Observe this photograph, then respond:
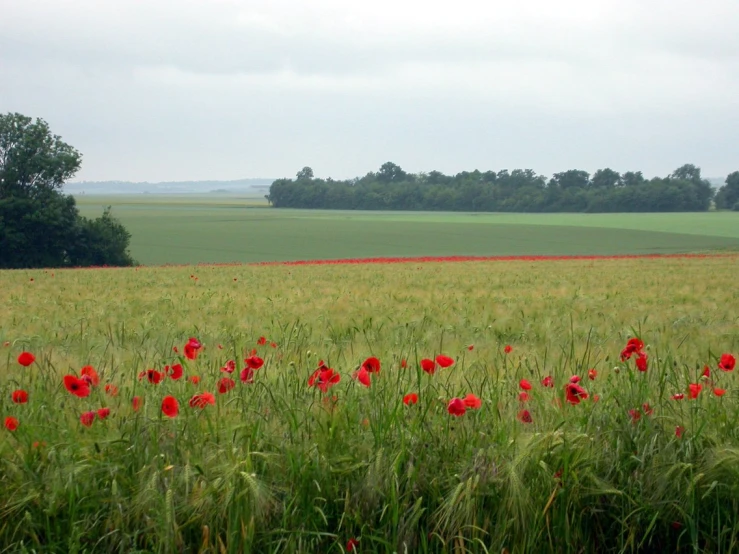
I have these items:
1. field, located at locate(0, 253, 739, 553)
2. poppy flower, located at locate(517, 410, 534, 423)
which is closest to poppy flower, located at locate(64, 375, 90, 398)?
field, located at locate(0, 253, 739, 553)

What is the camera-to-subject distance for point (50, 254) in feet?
146

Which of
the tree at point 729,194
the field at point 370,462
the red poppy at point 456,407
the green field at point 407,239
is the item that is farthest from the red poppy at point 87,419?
the tree at point 729,194

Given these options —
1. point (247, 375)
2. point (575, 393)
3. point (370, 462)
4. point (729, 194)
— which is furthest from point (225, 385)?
point (729, 194)

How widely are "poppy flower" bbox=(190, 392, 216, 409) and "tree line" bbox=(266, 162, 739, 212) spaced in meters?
108

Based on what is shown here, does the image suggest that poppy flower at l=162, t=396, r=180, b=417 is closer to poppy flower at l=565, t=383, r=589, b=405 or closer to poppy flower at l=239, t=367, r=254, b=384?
poppy flower at l=239, t=367, r=254, b=384

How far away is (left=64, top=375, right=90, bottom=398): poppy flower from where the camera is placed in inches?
133

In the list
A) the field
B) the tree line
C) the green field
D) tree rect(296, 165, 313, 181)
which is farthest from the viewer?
tree rect(296, 165, 313, 181)

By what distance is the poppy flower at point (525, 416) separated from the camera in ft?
11.6

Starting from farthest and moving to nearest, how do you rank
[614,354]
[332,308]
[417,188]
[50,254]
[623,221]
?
[417,188]
[623,221]
[50,254]
[332,308]
[614,354]

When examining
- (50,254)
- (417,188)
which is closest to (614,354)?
(50,254)

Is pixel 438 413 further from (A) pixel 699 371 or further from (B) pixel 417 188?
(B) pixel 417 188

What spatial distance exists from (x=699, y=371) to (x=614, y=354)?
2.63ft

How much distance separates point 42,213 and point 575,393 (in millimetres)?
44081

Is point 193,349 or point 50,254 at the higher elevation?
point 193,349
